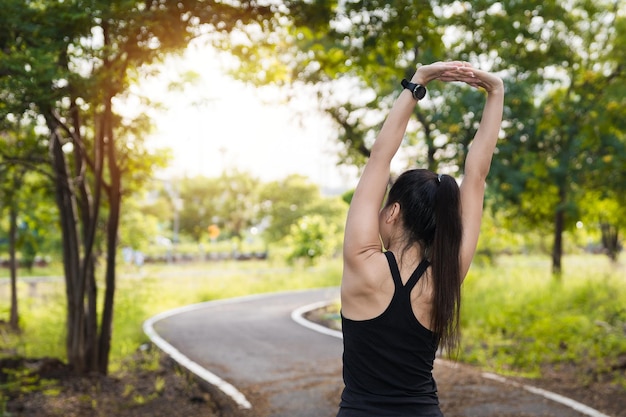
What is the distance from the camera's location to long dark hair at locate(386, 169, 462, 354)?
2178 mm

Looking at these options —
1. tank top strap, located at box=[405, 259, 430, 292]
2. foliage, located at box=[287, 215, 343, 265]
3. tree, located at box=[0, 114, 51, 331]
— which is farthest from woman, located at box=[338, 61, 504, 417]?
foliage, located at box=[287, 215, 343, 265]

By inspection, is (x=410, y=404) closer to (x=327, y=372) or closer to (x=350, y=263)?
(x=350, y=263)

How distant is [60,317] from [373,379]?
1066cm

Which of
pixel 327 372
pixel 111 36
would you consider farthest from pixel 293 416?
pixel 111 36

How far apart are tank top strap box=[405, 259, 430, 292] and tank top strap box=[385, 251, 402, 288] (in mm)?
29

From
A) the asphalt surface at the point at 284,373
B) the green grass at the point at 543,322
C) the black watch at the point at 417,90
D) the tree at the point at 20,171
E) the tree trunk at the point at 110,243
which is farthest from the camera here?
the green grass at the point at 543,322

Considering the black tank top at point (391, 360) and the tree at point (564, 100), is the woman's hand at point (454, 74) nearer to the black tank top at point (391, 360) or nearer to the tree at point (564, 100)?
the black tank top at point (391, 360)

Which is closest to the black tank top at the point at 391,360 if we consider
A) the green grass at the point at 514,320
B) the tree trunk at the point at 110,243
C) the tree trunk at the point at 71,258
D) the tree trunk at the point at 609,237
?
the tree trunk at the point at 110,243

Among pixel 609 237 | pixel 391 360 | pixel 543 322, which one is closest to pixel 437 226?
pixel 391 360

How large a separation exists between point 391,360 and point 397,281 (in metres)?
0.25

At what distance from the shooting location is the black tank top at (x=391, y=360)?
213 cm

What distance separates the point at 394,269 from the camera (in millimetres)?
2125

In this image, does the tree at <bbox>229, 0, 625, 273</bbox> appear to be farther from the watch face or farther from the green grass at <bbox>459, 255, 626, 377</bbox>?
the watch face

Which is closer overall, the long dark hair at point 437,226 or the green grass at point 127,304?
the long dark hair at point 437,226
